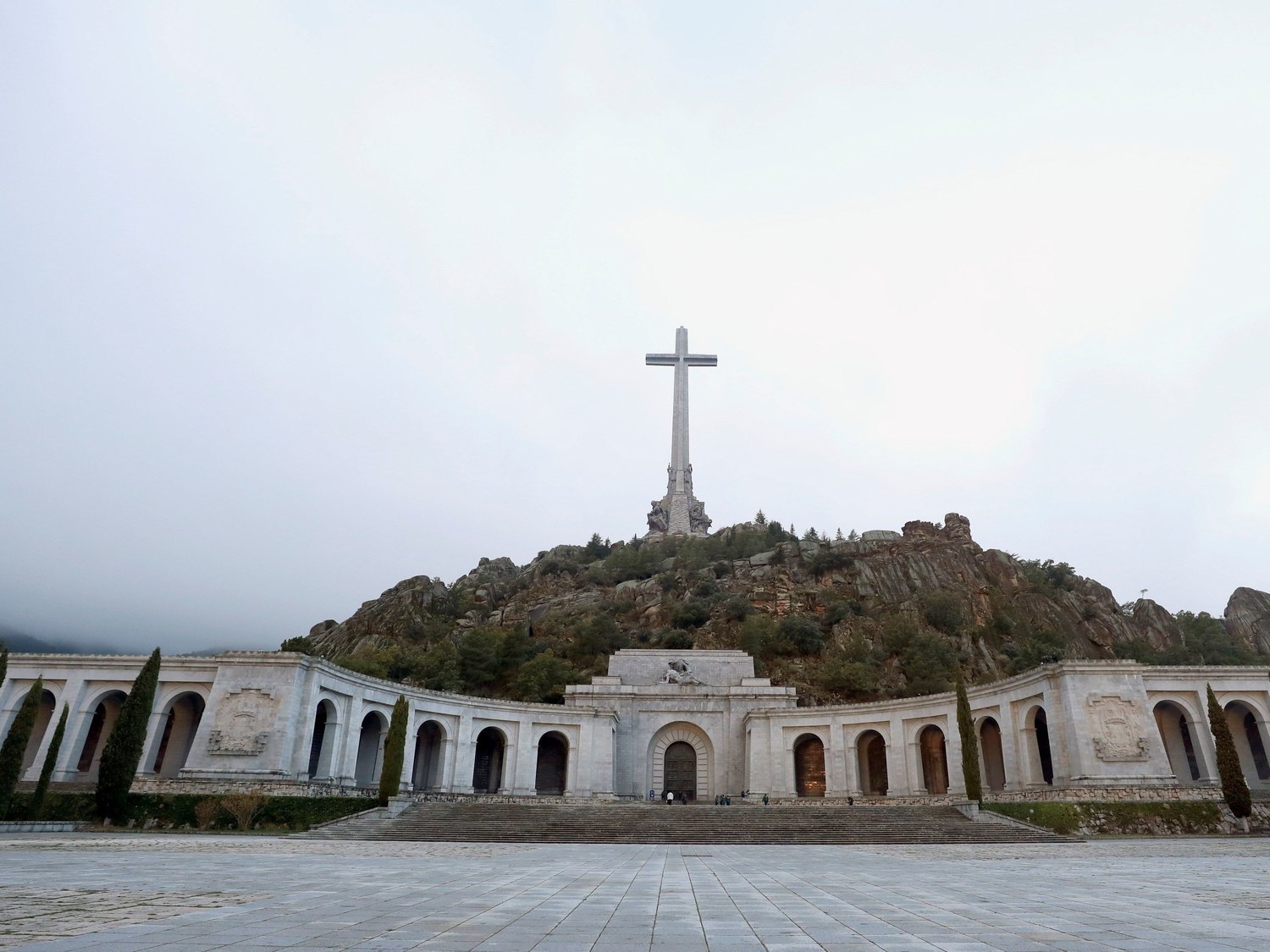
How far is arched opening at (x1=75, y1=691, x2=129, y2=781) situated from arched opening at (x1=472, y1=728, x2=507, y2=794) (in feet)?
55.0

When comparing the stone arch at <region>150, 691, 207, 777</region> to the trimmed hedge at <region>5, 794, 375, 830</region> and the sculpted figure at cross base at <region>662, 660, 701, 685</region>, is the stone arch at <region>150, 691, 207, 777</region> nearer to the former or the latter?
the trimmed hedge at <region>5, 794, 375, 830</region>

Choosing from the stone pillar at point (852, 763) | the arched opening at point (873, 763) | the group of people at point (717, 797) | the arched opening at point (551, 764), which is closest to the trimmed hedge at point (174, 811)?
the group of people at point (717, 797)

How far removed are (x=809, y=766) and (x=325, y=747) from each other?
25.1 meters

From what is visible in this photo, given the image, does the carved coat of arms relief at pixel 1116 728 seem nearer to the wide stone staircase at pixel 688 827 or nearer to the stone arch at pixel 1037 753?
the stone arch at pixel 1037 753

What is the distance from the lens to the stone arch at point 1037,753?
100ft

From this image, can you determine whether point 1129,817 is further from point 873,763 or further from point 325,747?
point 325,747

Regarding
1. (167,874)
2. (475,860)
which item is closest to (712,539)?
(475,860)

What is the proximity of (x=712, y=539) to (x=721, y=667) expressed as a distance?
123ft

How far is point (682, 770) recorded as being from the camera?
43031 millimetres

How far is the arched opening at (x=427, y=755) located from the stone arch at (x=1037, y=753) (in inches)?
1055

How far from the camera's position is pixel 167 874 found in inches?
404

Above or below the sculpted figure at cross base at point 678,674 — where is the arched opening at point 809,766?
below

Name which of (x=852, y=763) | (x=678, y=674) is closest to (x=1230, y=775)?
(x=852, y=763)

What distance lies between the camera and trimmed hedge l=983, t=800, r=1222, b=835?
24438 mm
